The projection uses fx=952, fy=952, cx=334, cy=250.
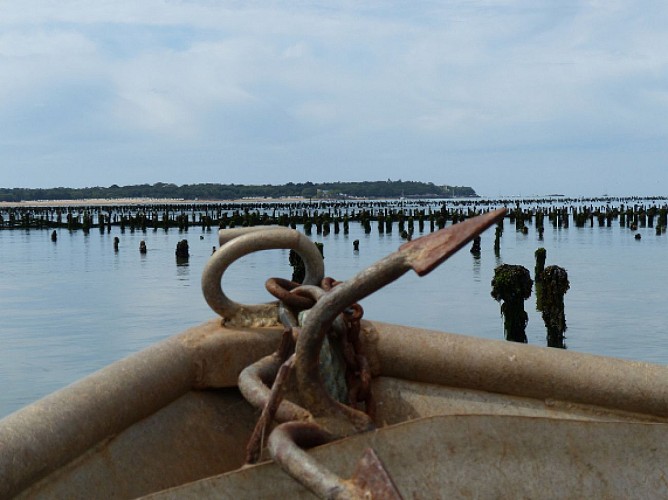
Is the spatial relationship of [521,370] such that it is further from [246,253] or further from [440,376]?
[246,253]

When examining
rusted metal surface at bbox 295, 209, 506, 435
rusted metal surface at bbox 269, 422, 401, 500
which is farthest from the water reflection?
rusted metal surface at bbox 269, 422, 401, 500

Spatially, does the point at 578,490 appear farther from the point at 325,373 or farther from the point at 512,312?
the point at 512,312

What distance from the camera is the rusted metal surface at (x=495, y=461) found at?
2.39 meters

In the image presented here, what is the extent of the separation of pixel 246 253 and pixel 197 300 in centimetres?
2072

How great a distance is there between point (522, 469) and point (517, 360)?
1140 mm

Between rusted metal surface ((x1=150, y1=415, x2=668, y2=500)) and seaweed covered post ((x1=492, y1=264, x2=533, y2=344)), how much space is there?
1215 cm

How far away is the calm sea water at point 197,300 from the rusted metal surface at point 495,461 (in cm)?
1052

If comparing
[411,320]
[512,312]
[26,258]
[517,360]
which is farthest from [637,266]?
[517,360]

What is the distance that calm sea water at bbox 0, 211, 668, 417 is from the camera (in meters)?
16.4

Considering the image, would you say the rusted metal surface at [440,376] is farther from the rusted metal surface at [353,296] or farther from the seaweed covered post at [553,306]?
the seaweed covered post at [553,306]

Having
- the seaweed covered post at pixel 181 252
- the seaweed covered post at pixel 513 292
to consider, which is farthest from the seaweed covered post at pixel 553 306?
the seaweed covered post at pixel 181 252

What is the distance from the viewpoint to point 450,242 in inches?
88.1

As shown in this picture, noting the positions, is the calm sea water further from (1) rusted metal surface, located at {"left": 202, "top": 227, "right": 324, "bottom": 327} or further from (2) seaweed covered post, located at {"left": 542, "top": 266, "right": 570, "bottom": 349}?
(1) rusted metal surface, located at {"left": 202, "top": 227, "right": 324, "bottom": 327}

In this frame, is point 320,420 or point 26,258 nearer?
point 320,420
